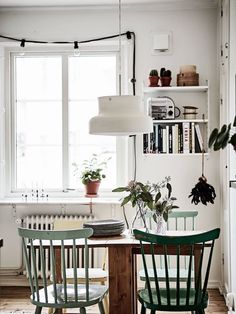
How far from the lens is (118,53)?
4984 millimetres

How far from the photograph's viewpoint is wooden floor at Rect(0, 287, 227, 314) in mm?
4078

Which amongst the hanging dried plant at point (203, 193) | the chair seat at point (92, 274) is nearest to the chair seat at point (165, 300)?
the chair seat at point (92, 274)

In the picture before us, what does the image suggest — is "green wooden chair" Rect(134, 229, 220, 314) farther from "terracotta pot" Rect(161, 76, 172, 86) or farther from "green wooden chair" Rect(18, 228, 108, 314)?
"terracotta pot" Rect(161, 76, 172, 86)

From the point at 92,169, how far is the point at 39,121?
30.6 inches

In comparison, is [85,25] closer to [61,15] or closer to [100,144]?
[61,15]

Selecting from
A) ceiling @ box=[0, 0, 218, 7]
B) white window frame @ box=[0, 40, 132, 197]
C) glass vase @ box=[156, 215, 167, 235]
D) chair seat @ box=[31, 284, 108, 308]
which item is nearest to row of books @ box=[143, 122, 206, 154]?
white window frame @ box=[0, 40, 132, 197]

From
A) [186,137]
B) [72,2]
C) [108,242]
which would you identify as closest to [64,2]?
[72,2]

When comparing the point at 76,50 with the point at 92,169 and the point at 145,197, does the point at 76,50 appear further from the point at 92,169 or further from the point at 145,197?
the point at 145,197

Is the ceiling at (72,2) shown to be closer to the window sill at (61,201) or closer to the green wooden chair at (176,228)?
the window sill at (61,201)

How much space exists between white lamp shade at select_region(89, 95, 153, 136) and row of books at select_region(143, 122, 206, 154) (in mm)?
1486

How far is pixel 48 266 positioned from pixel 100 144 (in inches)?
52.3

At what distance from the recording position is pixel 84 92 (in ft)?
16.5

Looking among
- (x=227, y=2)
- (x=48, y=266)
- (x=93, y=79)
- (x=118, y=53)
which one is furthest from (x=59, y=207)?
(x=227, y=2)

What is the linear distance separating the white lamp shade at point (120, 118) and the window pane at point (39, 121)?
6.43ft
